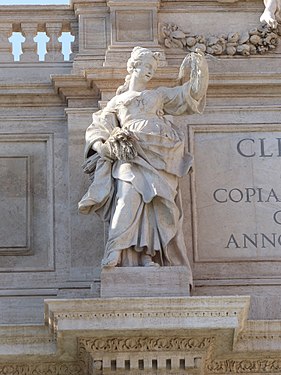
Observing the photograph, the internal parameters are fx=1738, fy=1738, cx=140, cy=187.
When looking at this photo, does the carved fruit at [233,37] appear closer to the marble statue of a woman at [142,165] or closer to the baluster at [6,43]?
the marble statue of a woman at [142,165]

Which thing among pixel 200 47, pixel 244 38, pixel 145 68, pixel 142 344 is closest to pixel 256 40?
pixel 244 38

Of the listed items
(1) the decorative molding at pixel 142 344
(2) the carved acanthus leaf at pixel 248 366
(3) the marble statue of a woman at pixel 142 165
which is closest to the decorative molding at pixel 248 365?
(2) the carved acanthus leaf at pixel 248 366

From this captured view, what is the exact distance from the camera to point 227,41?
50.9ft

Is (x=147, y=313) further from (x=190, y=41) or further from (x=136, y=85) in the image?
(x=190, y=41)

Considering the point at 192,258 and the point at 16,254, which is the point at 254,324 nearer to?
the point at 192,258

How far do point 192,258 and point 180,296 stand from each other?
1.06 m

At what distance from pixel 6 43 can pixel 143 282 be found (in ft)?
9.74

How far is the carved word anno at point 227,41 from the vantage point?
15.5 metres

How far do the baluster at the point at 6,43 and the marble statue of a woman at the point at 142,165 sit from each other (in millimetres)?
1291

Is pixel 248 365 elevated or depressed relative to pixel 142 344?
depressed

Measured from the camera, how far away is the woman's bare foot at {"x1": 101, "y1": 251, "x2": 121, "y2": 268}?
543 inches

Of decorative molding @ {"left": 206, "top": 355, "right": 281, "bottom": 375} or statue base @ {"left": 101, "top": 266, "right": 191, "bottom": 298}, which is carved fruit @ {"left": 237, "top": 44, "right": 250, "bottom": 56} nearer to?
statue base @ {"left": 101, "top": 266, "right": 191, "bottom": 298}

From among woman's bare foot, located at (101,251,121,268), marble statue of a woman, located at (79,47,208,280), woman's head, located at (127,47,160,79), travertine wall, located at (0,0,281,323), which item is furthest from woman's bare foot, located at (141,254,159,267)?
woman's head, located at (127,47,160,79)

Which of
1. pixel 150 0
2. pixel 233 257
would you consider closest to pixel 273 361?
pixel 233 257
